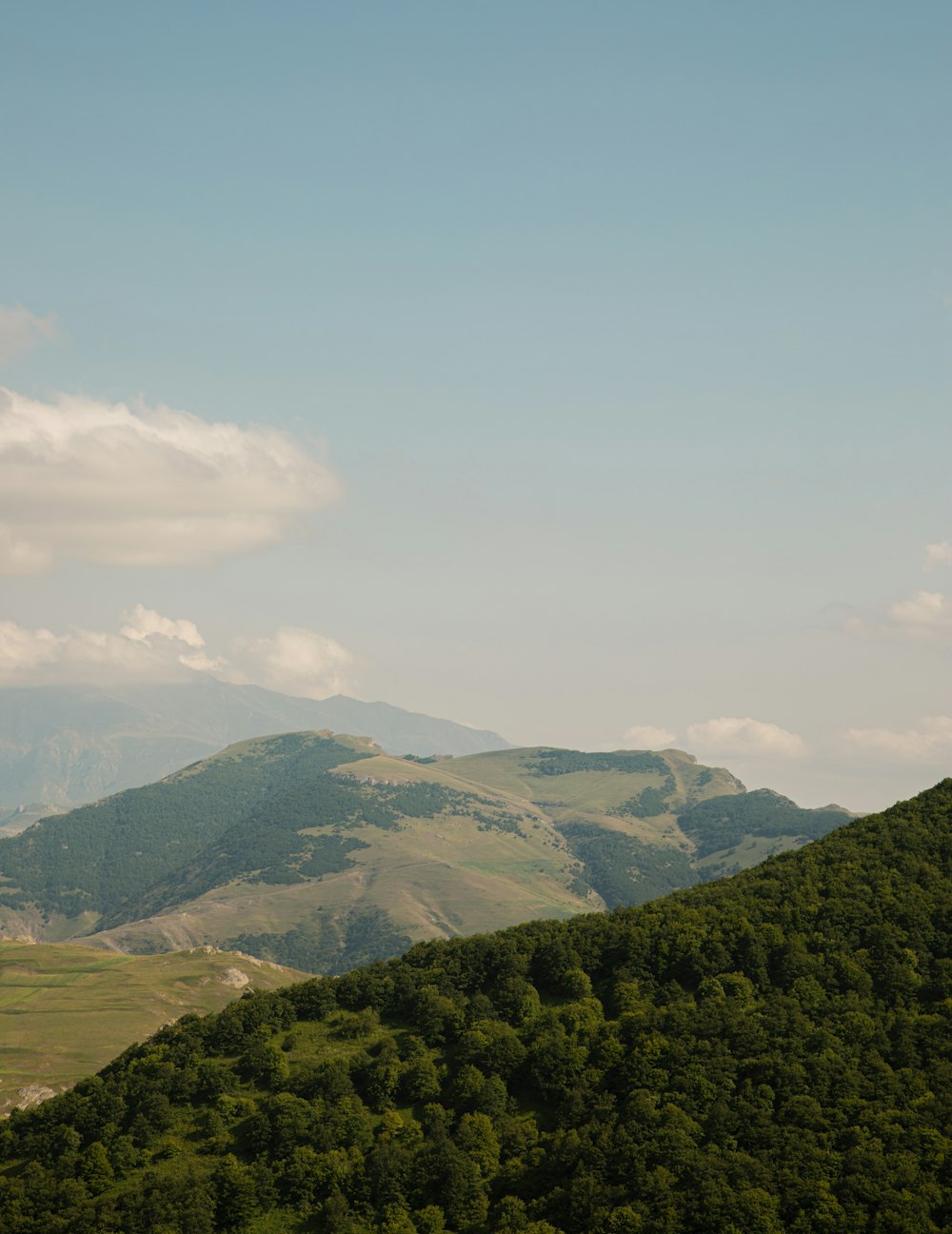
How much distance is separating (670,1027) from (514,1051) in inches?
760

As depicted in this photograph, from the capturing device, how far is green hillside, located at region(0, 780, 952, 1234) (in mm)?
104000

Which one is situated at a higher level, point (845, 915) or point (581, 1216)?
point (845, 915)

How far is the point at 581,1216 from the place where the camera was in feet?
337

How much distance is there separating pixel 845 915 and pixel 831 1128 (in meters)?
42.4

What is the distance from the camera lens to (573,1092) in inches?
4786

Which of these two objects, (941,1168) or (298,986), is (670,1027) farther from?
(298,986)

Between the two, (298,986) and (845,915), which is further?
(298,986)

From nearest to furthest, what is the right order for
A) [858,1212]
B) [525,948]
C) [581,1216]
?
1. [858,1212]
2. [581,1216]
3. [525,948]

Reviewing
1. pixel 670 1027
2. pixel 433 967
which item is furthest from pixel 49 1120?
pixel 670 1027

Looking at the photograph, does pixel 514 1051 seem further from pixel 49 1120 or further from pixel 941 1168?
pixel 49 1120

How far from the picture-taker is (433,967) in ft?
517

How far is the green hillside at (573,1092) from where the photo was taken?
10400 cm

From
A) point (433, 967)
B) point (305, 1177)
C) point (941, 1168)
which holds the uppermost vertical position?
point (433, 967)

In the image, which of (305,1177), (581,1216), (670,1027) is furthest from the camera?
(670,1027)
